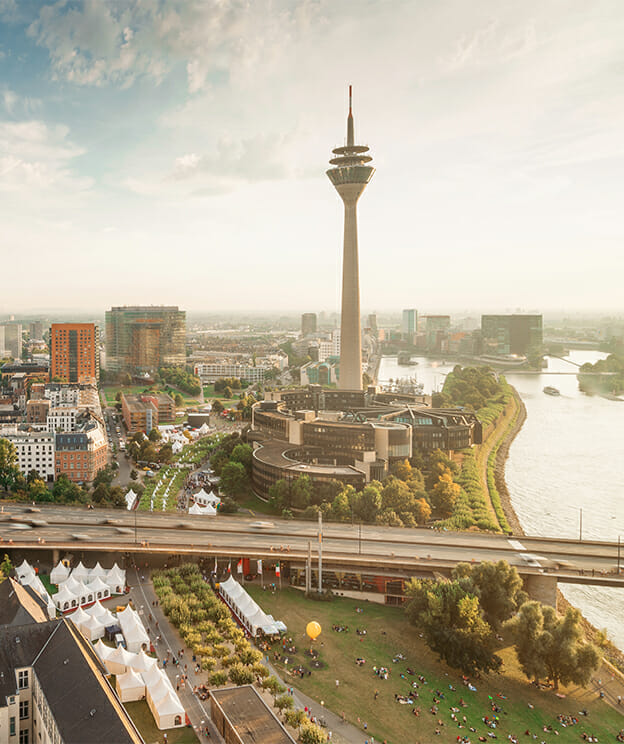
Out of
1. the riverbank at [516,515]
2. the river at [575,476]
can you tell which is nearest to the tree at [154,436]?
the riverbank at [516,515]

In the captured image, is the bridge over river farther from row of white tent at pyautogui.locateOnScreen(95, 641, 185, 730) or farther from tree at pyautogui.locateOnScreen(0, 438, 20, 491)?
tree at pyautogui.locateOnScreen(0, 438, 20, 491)

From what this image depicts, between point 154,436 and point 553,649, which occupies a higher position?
point 154,436

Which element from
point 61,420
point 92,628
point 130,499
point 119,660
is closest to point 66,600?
point 92,628

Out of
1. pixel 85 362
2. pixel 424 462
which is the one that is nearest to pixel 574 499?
pixel 424 462

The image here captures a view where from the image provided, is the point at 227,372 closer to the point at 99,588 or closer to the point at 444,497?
the point at 444,497

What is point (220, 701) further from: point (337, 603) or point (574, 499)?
point (574, 499)

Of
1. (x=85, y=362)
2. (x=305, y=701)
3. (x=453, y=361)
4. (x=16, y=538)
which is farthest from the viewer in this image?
(x=453, y=361)

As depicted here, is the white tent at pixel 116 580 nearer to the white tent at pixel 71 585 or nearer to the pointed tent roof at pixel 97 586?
the pointed tent roof at pixel 97 586
